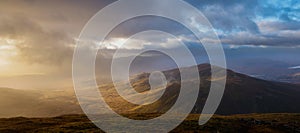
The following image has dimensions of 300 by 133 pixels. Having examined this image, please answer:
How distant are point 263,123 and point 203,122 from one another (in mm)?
17180

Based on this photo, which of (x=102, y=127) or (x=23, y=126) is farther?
(x=23, y=126)

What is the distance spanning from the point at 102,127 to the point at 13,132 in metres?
19.6

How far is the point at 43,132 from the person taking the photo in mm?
60469

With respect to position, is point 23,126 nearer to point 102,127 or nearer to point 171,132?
point 102,127

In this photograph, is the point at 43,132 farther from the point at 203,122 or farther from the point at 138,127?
the point at 203,122

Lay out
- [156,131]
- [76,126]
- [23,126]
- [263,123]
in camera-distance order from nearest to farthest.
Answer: [156,131] → [76,126] → [23,126] → [263,123]

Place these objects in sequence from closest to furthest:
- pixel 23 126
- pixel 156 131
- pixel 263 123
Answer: pixel 156 131, pixel 23 126, pixel 263 123

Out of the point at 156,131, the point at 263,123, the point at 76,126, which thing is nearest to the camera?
the point at 156,131

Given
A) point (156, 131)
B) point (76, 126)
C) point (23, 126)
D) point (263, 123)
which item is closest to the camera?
point (156, 131)

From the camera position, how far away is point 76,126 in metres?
66.4

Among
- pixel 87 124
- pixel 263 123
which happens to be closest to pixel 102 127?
pixel 87 124

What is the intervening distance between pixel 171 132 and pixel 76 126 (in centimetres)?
2232

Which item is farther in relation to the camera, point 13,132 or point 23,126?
point 23,126

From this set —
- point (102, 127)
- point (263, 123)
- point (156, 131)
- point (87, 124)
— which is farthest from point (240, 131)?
point (87, 124)
